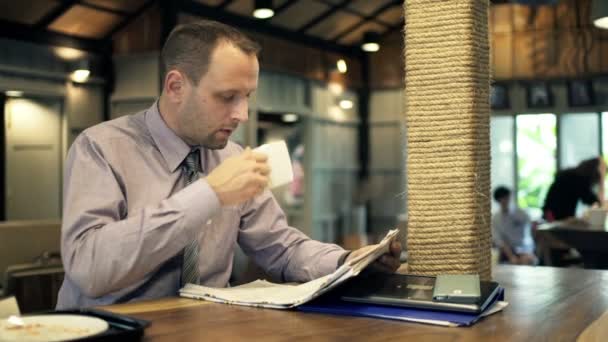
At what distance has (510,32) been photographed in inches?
425

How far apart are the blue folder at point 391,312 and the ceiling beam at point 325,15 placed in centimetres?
888

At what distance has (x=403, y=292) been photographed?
57.8 inches

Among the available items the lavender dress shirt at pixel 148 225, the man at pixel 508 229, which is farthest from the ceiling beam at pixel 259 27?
the lavender dress shirt at pixel 148 225

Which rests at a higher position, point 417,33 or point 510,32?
point 510,32

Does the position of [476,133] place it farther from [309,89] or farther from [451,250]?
[309,89]

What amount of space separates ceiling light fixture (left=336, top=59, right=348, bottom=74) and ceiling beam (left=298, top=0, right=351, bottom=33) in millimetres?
681

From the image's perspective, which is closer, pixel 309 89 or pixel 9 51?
pixel 9 51

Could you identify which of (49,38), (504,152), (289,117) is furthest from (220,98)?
(504,152)

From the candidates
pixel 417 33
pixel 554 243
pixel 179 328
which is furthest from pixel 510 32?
pixel 179 328

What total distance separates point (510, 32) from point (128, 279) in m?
10.0

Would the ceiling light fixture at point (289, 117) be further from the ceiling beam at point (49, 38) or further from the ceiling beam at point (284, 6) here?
the ceiling beam at point (49, 38)

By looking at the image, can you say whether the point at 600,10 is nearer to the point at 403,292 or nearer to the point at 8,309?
the point at 403,292

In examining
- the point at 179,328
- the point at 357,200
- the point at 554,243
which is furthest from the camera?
the point at 357,200

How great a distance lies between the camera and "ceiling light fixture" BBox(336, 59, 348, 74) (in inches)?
418
